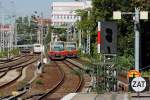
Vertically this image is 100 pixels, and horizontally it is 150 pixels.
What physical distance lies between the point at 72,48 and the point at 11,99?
202ft

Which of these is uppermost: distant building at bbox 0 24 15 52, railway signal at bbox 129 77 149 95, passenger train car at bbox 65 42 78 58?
distant building at bbox 0 24 15 52

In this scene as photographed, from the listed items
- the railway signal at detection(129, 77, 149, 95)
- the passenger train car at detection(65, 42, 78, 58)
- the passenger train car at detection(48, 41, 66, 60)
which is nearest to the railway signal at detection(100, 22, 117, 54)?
the railway signal at detection(129, 77, 149, 95)

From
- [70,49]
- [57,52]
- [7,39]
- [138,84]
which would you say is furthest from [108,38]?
[7,39]

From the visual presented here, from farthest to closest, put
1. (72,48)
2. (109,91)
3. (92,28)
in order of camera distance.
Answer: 1. (72,48)
2. (92,28)
3. (109,91)

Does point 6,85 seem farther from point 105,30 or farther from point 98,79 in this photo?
point 105,30

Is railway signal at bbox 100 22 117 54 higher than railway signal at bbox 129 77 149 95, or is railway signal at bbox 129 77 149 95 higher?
railway signal at bbox 100 22 117 54

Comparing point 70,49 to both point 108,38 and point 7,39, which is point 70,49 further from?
point 7,39

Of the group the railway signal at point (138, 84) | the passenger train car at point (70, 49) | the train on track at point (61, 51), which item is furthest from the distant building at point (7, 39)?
the railway signal at point (138, 84)

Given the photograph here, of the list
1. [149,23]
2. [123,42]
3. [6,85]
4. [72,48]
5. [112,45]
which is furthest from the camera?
[72,48]

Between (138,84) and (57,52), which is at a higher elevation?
(57,52)

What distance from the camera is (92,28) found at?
67.0 m

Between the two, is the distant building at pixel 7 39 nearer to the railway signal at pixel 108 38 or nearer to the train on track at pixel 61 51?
the train on track at pixel 61 51

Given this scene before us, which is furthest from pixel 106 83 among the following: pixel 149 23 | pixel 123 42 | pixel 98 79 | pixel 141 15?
pixel 123 42

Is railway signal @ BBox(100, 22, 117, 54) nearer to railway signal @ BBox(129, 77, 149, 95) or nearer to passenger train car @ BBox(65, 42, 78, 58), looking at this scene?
railway signal @ BBox(129, 77, 149, 95)
